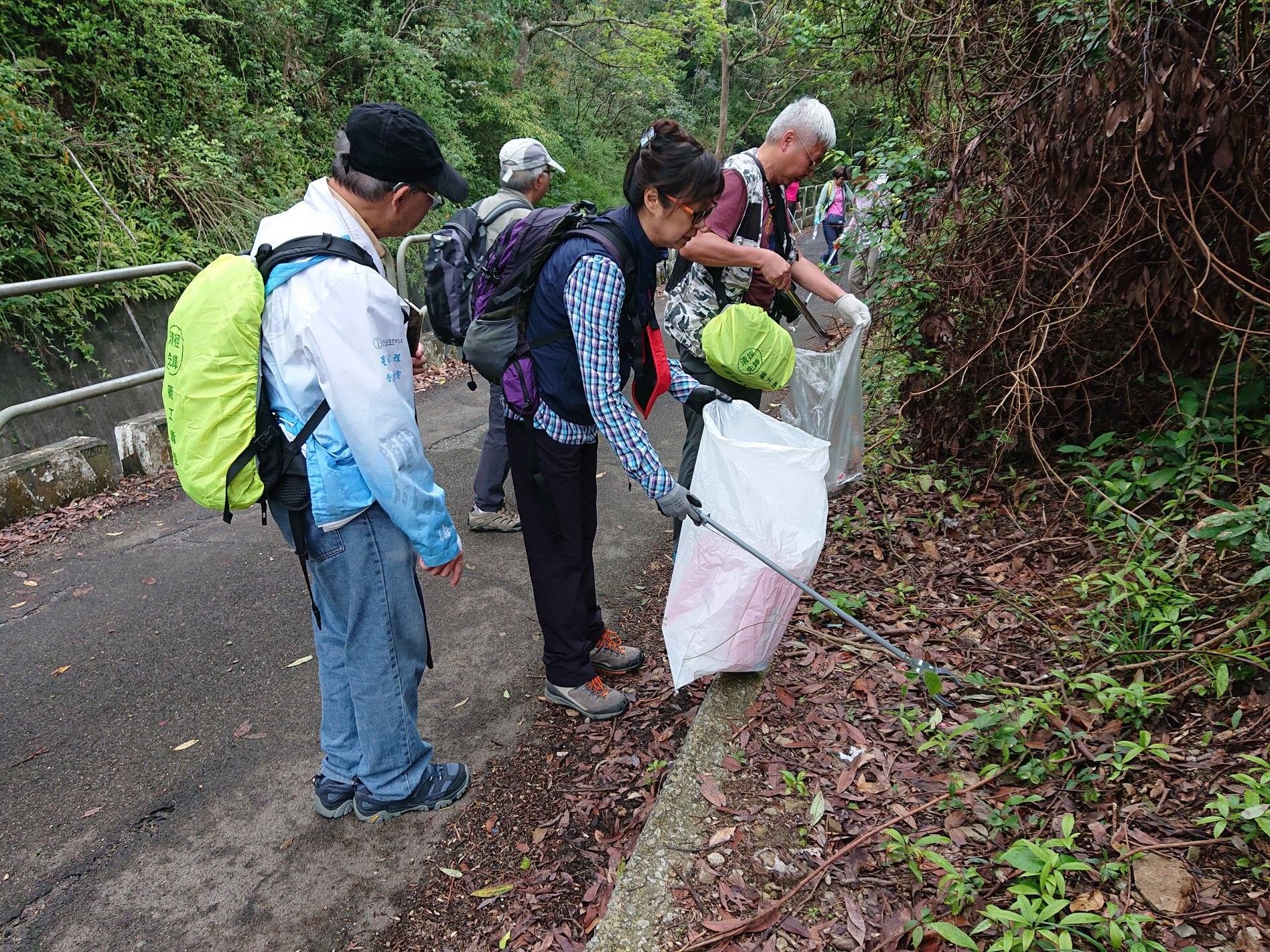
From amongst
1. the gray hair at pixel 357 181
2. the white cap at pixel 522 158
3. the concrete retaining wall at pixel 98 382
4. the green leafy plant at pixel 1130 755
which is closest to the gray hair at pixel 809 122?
the white cap at pixel 522 158

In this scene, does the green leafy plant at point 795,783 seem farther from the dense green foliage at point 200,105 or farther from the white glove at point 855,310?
the dense green foliage at point 200,105

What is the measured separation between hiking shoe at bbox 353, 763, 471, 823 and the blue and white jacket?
3.08 ft

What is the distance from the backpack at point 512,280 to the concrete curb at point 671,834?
52.6 inches

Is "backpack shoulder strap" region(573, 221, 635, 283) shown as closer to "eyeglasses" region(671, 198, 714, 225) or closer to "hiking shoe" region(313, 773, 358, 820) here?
"eyeglasses" region(671, 198, 714, 225)

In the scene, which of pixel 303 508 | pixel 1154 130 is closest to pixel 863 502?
pixel 1154 130

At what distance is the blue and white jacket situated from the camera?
1.74m

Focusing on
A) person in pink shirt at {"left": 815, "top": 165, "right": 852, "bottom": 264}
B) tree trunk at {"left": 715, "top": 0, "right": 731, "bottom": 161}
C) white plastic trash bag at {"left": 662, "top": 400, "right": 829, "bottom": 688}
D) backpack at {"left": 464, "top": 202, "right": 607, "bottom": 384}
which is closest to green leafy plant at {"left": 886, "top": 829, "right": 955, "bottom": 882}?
white plastic trash bag at {"left": 662, "top": 400, "right": 829, "bottom": 688}

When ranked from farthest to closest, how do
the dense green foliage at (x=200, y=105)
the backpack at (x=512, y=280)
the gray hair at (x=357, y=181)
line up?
the dense green foliage at (x=200, y=105)
the backpack at (x=512, y=280)
the gray hair at (x=357, y=181)

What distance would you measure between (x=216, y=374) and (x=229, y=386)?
1.5 inches

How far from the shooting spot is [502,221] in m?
3.58

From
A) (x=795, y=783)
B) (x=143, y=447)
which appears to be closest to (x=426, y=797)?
(x=795, y=783)

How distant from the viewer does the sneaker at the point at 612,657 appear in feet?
10.1

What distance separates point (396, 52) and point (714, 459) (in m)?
9.75

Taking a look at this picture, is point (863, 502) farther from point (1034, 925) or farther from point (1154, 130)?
point (1034, 925)
